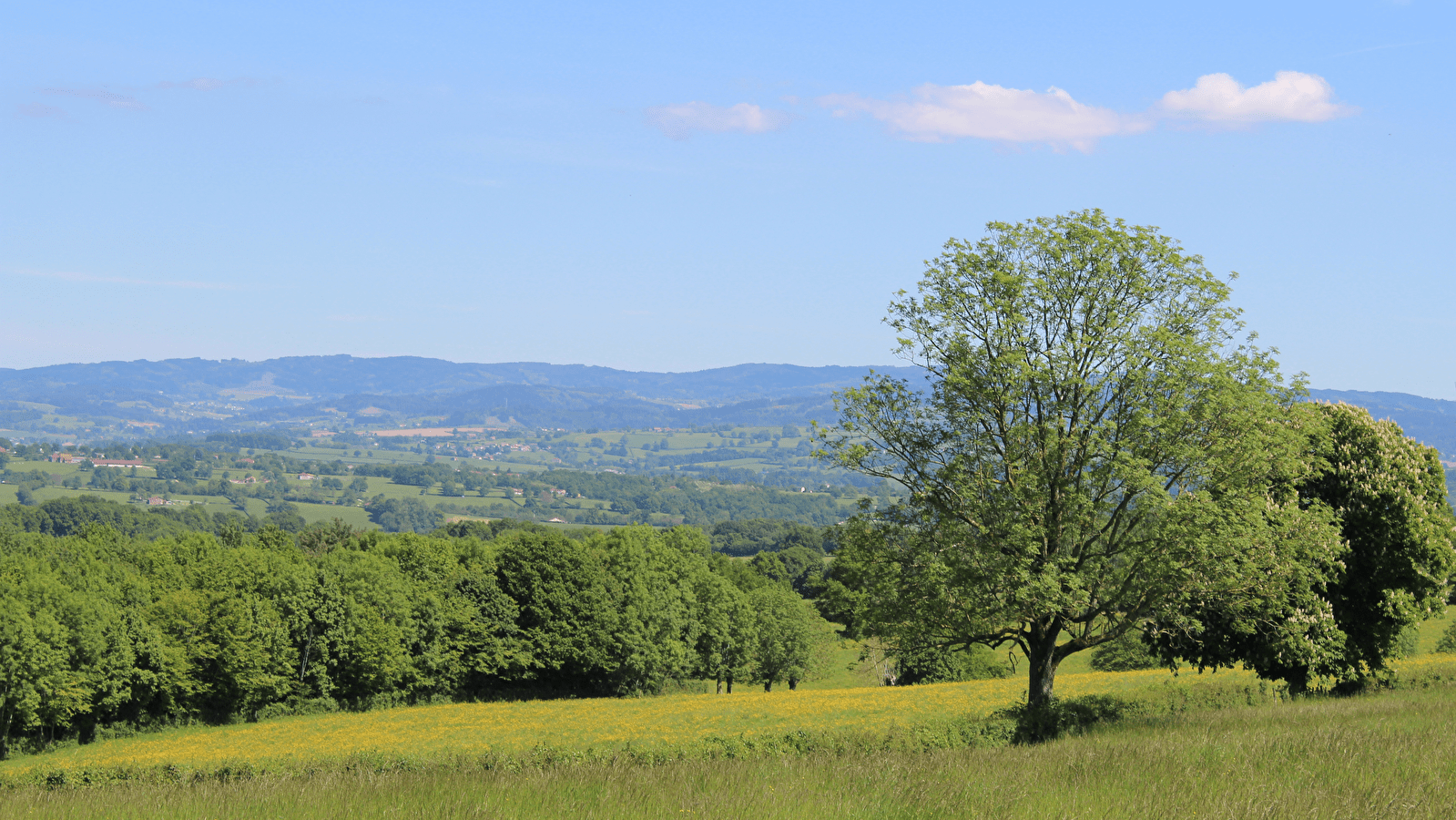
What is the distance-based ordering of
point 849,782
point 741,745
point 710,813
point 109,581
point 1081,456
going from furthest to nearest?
point 109,581, point 1081,456, point 741,745, point 849,782, point 710,813

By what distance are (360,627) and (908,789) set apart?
62498 millimetres

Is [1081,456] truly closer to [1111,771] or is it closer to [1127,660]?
[1111,771]

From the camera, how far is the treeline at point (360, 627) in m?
54.6

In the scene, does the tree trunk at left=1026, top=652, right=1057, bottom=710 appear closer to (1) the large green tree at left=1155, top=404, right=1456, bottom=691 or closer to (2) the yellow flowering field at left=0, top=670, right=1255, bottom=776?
(1) the large green tree at left=1155, top=404, right=1456, bottom=691

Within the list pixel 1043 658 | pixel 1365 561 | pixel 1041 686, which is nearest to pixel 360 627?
pixel 1041 686

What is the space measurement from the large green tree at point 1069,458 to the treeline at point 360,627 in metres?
48.3

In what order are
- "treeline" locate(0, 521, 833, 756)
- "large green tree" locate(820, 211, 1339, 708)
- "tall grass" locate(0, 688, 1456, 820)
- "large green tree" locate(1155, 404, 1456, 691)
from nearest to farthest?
"tall grass" locate(0, 688, 1456, 820)
"large green tree" locate(820, 211, 1339, 708)
"large green tree" locate(1155, 404, 1456, 691)
"treeline" locate(0, 521, 833, 756)

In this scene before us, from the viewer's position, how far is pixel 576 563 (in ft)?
245

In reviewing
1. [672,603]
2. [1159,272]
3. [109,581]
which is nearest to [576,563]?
[672,603]

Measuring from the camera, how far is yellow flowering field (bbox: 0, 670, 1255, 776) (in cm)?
3891

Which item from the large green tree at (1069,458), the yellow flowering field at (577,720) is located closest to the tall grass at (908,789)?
the large green tree at (1069,458)

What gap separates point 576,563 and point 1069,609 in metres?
57.5

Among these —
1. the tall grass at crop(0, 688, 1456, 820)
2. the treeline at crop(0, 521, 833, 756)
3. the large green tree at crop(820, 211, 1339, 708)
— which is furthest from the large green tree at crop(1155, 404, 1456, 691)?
the treeline at crop(0, 521, 833, 756)

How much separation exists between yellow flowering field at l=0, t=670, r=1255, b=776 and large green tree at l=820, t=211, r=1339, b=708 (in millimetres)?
14387
